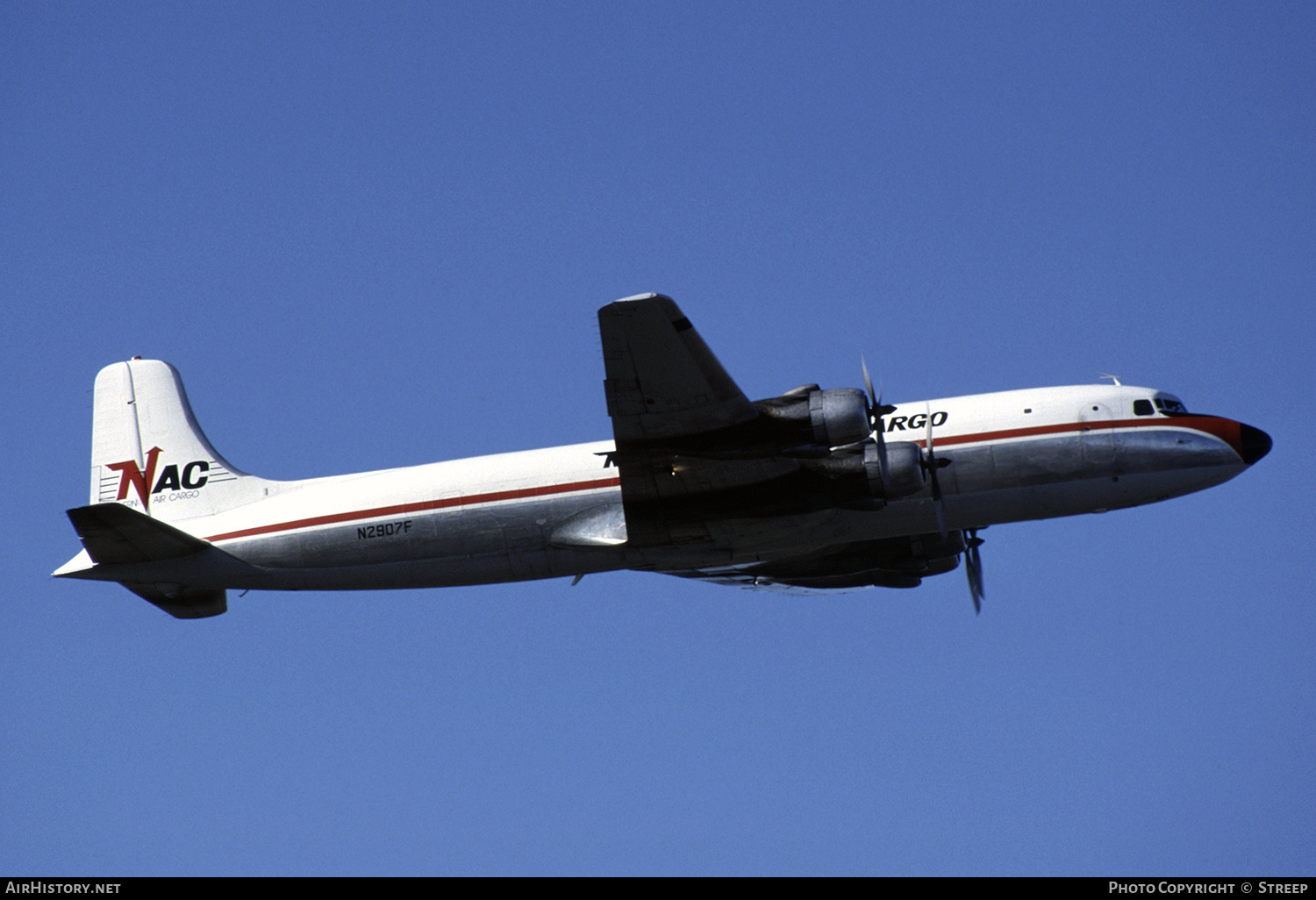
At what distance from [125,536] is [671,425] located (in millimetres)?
12767

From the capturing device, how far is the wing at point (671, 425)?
2355 centimetres

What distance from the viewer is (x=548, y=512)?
28.3 meters

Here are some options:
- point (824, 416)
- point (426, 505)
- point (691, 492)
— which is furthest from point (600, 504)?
point (824, 416)

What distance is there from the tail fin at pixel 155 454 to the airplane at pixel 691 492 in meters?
0.22

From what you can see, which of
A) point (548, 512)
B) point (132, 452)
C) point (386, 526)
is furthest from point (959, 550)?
point (132, 452)

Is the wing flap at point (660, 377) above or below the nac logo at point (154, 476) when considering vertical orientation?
below

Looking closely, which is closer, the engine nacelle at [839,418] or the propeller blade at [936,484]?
the engine nacelle at [839,418]

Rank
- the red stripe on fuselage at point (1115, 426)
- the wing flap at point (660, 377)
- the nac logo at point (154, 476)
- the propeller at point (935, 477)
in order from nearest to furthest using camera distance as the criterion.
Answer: the wing flap at point (660, 377) → the propeller at point (935, 477) → the red stripe on fuselage at point (1115, 426) → the nac logo at point (154, 476)

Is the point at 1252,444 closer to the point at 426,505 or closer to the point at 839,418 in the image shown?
the point at 839,418

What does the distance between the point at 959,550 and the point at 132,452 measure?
21180 millimetres

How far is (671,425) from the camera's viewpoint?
25.2 meters

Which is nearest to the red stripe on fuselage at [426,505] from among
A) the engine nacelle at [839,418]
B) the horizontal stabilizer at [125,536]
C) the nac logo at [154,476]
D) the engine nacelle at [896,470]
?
the horizontal stabilizer at [125,536]

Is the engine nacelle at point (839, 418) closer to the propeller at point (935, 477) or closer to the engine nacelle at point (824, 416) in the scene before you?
the engine nacelle at point (824, 416)
